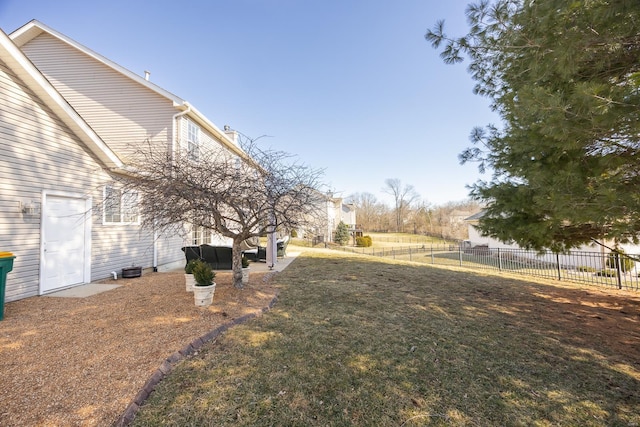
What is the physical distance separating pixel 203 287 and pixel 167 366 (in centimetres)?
201

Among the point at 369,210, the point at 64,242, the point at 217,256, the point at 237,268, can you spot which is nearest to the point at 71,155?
the point at 64,242

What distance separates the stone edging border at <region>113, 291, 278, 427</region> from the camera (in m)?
2.27

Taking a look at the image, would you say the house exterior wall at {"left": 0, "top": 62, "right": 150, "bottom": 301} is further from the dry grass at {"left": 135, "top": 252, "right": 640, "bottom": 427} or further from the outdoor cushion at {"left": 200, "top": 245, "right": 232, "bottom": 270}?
the dry grass at {"left": 135, "top": 252, "right": 640, "bottom": 427}

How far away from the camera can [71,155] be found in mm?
6488

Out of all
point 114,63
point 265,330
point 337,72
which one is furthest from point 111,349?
point 337,72

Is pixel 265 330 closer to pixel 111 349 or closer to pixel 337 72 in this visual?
pixel 111 349

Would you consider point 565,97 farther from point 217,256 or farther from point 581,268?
point 581,268

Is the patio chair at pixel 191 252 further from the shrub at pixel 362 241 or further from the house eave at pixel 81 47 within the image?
the shrub at pixel 362 241

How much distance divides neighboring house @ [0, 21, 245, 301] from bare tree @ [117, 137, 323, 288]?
3.03ft

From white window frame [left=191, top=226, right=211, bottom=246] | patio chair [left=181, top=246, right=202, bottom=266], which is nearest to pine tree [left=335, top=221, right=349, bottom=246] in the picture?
white window frame [left=191, top=226, right=211, bottom=246]

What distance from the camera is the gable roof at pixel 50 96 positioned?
17.1ft

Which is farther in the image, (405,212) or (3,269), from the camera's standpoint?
(405,212)

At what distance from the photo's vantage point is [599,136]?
3217 mm

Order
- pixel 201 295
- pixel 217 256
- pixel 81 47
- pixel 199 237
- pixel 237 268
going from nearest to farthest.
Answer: pixel 201 295
pixel 237 268
pixel 217 256
pixel 81 47
pixel 199 237
